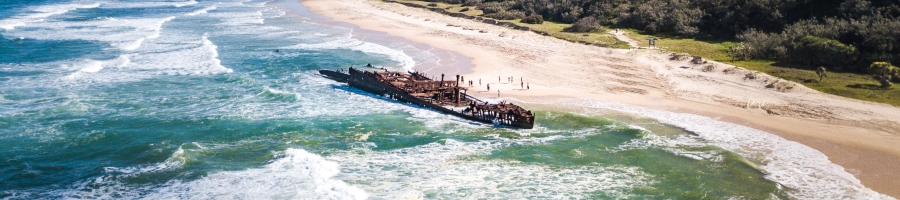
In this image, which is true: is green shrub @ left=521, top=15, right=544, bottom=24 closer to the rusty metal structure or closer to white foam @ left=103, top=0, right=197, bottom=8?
the rusty metal structure

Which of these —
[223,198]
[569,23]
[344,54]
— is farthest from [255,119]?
[569,23]

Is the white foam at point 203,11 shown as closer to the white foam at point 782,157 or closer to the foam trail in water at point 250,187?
the foam trail in water at point 250,187

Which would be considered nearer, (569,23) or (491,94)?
(491,94)

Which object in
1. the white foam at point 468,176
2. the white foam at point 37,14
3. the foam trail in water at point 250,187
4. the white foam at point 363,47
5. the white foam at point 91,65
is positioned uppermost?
the white foam at point 37,14

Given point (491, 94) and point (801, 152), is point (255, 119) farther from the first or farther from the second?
point (801, 152)

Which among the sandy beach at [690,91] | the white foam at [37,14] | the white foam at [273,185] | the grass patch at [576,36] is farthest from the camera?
the white foam at [37,14]

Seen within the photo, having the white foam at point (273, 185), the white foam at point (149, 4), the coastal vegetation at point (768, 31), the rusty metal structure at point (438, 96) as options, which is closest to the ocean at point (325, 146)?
the white foam at point (273, 185)
